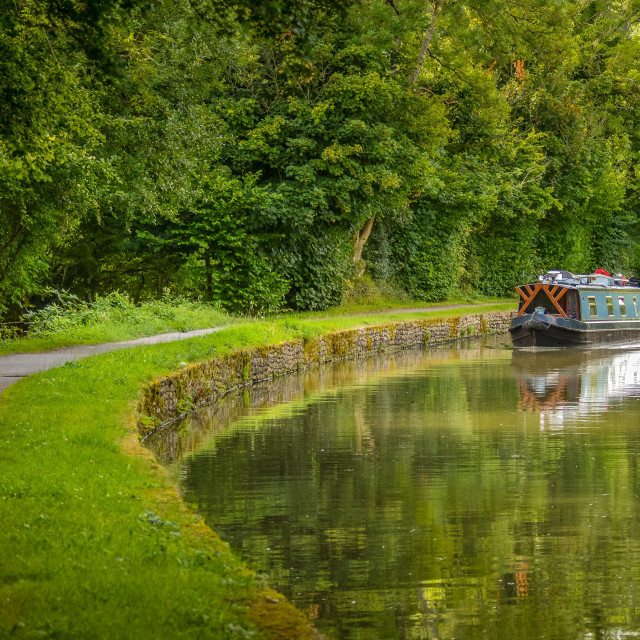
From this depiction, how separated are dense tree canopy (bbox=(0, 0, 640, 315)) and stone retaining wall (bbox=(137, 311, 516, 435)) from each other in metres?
3.23

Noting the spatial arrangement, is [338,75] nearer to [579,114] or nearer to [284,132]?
[284,132]

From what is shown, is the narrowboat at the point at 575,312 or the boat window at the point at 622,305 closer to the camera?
the narrowboat at the point at 575,312

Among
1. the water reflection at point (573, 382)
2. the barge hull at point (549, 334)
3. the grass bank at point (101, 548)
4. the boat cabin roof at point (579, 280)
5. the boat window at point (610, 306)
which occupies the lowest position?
the grass bank at point (101, 548)

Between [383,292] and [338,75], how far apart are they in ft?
27.9

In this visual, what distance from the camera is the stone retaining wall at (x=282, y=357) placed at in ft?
46.8

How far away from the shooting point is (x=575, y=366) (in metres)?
24.9

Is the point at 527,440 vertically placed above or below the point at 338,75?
below

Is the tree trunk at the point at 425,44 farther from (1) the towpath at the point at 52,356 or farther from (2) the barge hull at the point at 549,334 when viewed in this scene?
(1) the towpath at the point at 52,356

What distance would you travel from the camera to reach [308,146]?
2886 centimetres

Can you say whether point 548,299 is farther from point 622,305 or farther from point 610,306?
point 622,305

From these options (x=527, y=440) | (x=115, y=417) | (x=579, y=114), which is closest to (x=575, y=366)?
(x=527, y=440)

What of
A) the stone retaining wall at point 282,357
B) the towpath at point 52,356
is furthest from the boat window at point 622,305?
the towpath at point 52,356

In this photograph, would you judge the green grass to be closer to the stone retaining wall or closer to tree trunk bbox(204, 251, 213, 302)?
the stone retaining wall

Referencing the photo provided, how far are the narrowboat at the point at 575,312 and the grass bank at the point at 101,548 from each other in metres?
21.2
